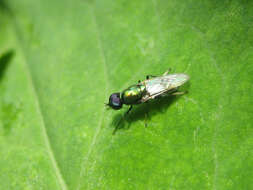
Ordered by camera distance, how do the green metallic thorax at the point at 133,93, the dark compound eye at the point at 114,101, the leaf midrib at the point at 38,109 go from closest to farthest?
the leaf midrib at the point at 38,109 < the dark compound eye at the point at 114,101 < the green metallic thorax at the point at 133,93

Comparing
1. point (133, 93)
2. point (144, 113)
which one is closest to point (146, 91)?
point (133, 93)

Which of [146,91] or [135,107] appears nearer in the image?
[146,91]

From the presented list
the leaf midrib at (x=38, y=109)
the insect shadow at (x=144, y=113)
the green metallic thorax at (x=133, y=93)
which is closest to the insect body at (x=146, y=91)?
the green metallic thorax at (x=133, y=93)

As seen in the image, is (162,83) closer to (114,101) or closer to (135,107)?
(135,107)

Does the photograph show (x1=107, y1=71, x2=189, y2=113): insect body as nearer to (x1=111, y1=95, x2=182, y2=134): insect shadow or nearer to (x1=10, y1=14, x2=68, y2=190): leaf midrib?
(x1=111, y1=95, x2=182, y2=134): insect shadow

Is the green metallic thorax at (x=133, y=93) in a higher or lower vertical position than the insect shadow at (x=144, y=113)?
higher

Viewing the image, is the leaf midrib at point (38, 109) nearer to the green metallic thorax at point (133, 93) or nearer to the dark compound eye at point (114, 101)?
the dark compound eye at point (114, 101)
